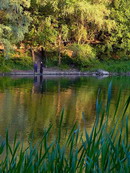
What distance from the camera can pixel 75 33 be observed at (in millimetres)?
37406

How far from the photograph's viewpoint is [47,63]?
37125 mm

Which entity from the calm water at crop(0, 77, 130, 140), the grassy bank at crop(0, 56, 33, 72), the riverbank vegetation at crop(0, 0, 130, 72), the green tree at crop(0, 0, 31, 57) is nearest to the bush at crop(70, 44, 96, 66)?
the riverbank vegetation at crop(0, 0, 130, 72)

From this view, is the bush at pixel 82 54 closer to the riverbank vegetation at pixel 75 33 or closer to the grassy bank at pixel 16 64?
the riverbank vegetation at pixel 75 33

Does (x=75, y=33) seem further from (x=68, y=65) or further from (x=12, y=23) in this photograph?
(x=12, y=23)

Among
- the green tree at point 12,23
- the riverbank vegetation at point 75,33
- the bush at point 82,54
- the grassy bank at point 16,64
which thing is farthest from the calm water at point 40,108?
→ the bush at point 82,54

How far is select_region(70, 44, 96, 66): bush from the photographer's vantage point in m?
36.5

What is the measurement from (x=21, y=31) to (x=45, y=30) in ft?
17.5

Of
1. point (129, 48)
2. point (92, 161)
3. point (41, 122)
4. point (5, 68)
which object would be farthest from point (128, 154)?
point (129, 48)

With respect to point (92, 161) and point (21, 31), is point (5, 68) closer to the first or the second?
point (21, 31)

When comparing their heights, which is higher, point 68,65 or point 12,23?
point 12,23

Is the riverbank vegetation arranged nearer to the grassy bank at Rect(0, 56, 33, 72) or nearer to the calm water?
the grassy bank at Rect(0, 56, 33, 72)

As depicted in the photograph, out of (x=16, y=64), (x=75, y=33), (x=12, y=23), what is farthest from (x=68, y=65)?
(x=12, y=23)

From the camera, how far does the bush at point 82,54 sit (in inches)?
1437

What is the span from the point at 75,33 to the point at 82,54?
2058 millimetres
